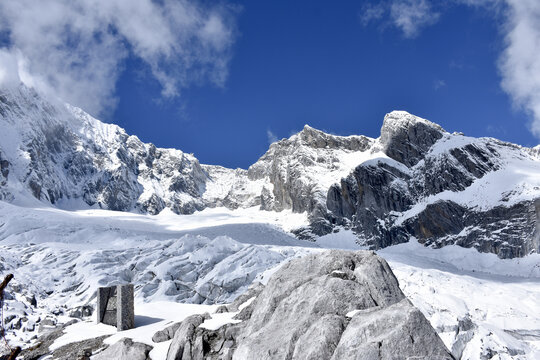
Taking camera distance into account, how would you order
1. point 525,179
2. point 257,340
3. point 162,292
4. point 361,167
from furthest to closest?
point 361,167 → point 525,179 → point 162,292 → point 257,340

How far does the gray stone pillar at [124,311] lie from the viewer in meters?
25.3

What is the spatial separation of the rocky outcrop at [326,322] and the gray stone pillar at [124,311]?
7185 mm

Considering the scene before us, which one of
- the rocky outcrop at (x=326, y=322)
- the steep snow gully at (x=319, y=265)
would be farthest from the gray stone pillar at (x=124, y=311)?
the rocky outcrop at (x=326, y=322)

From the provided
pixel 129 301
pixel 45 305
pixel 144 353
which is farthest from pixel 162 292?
pixel 144 353

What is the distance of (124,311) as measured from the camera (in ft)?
83.3

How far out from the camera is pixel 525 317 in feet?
201

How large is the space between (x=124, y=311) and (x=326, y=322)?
15.2 meters

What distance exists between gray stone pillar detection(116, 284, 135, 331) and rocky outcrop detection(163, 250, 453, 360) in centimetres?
719

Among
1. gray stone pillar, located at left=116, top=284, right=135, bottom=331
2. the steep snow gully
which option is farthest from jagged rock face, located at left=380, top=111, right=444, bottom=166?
gray stone pillar, located at left=116, top=284, right=135, bottom=331

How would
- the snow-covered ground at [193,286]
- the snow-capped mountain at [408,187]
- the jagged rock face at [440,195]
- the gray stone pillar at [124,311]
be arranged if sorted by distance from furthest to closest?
the snow-capped mountain at [408,187], the jagged rock face at [440,195], the snow-covered ground at [193,286], the gray stone pillar at [124,311]

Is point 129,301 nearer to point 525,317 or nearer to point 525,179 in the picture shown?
point 525,317

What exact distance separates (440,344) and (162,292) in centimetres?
4427

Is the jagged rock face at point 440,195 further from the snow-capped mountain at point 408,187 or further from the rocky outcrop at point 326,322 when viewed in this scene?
the rocky outcrop at point 326,322

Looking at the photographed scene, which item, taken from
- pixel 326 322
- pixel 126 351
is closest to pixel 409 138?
pixel 126 351
